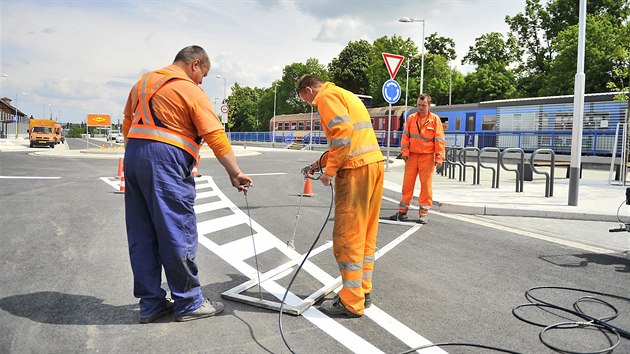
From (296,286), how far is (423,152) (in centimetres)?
400

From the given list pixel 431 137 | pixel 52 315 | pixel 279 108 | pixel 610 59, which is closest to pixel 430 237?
pixel 431 137

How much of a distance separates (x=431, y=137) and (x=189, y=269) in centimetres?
503

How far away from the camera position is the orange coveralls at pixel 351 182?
146 inches

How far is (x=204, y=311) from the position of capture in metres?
3.53

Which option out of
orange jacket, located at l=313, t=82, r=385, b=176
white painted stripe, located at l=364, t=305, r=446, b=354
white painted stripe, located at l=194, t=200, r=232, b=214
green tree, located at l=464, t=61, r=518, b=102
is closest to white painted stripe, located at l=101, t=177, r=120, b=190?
white painted stripe, located at l=194, t=200, r=232, b=214

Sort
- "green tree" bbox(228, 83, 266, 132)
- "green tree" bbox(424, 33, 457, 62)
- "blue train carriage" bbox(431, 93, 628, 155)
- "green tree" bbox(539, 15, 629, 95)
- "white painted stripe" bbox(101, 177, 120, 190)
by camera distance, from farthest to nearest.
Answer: "green tree" bbox(228, 83, 266, 132) < "green tree" bbox(424, 33, 457, 62) < "green tree" bbox(539, 15, 629, 95) < "blue train carriage" bbox(431, 93, 628, 155) < "white painted stripe" bbox(101, 177, 120, 190)

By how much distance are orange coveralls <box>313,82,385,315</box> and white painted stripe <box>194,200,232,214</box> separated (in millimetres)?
4980

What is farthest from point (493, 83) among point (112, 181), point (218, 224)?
point (218, 224)

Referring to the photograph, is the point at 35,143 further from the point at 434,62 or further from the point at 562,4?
the point at 562,4

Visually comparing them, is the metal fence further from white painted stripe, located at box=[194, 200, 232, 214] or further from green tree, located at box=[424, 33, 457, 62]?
green tree, located at box=[424, 33, 457, 62]

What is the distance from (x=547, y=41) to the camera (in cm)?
4969

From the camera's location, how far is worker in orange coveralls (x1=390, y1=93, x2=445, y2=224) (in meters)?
7.58

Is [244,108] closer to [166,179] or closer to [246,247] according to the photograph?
[246,247]

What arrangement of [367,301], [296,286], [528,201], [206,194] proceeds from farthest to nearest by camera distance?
1. [206,194]
2. [528,201]
3. [296,286]
4. [367,301]
